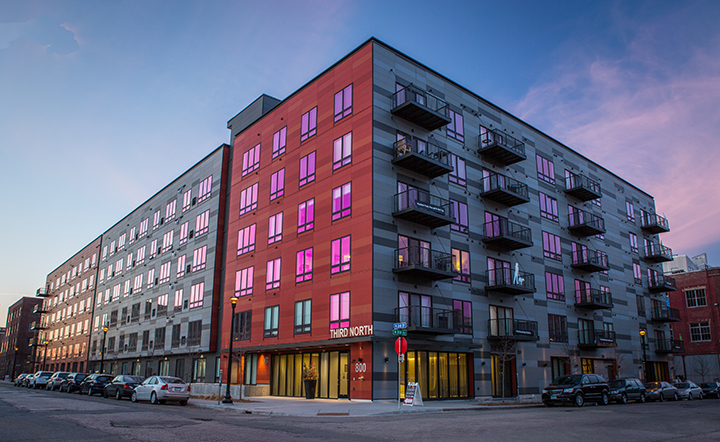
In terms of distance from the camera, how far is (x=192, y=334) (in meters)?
49.3

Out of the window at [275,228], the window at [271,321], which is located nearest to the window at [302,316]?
the window at [271,321]

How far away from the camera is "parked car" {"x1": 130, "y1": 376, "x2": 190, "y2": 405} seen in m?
27.0

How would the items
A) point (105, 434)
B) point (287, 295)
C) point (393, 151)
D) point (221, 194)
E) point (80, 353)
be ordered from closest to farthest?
point (105, 434)
point (393, 151)
point (287, 295)
point (221, 194)
point (80, 353)

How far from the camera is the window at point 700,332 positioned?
63750 millimetres

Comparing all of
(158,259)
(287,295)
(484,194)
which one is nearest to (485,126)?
(484,194)

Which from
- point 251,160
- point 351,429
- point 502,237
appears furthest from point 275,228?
Result: point 351,429

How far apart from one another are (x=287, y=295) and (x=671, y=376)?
143 ft

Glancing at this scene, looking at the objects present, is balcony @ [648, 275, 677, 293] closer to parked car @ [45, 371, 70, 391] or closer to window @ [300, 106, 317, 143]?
window @ [300, 106, 317, 143]

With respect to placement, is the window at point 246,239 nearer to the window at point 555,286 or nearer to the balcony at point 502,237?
the balcony at point 502,237

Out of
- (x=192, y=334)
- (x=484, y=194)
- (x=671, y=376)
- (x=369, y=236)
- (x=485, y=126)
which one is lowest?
(x=671, y=376)

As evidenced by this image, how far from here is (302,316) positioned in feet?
116

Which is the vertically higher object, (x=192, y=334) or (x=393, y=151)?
(x=393, y=151)

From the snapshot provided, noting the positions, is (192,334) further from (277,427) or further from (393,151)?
(277,427)

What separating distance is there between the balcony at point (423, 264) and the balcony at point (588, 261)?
17.4 meters
